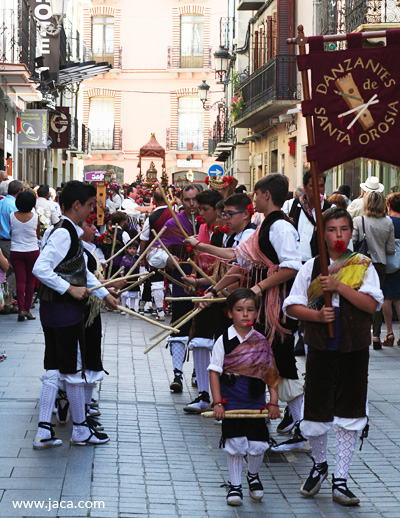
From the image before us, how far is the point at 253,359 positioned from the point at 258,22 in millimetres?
29139

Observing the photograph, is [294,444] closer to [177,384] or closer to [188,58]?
[177,384]

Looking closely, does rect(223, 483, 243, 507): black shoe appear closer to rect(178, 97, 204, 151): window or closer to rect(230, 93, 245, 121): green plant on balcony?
rect(230, 93, 245, 121): green plant on balcony

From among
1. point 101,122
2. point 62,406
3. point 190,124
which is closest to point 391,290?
point 62,406

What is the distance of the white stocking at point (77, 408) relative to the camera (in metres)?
6.95

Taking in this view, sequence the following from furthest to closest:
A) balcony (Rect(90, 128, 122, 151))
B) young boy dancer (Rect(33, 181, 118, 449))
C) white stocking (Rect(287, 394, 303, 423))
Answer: balcony (Rect(90, 128, 122, 151))
white stocking (Rect(287, 394, 303, 423))
young boy dancer (Rect(33, 181, 118, 449))

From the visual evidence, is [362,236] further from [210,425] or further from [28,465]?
[28,465]

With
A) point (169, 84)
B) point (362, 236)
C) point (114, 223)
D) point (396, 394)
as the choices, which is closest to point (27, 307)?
point (114, 223)

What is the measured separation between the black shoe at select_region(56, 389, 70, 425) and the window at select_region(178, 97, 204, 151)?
50160 millimetres

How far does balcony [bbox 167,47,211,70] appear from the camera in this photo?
188 ft

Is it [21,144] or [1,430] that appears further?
[21,144]

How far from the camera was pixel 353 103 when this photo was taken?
19.7ft

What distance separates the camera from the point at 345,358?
19.0 feet

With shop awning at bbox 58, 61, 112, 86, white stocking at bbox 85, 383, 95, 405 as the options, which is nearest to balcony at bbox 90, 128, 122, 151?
shop awning at bbox 58, 61, 112, 86

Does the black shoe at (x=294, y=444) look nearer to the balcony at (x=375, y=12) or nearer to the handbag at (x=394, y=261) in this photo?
the handbag at (x=394, y=261)
